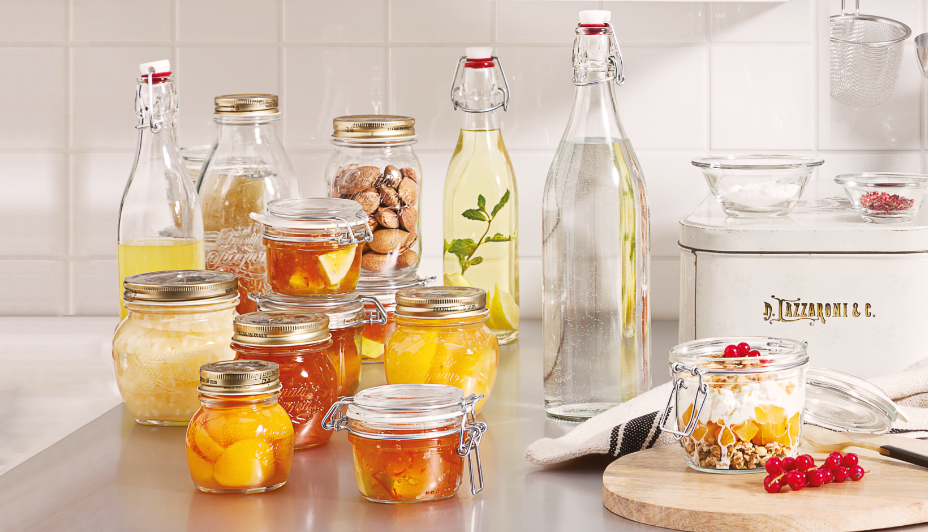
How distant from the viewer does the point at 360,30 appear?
1397 millimetres

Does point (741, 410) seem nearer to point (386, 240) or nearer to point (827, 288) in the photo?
point (827, 288)

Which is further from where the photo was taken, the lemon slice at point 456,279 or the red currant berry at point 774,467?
the lemon slice at point 456,279

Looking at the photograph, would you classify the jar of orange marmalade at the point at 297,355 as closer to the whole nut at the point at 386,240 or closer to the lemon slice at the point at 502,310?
the whole nut at the point at 386,240

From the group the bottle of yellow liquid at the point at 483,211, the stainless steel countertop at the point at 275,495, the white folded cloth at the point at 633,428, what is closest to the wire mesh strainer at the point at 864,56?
the bottle of yellow liquid at the point at 483,211

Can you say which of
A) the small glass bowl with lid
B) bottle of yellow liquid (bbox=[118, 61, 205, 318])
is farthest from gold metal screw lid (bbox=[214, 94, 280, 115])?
the small glass bowl with lid

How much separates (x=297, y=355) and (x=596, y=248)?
293 mm

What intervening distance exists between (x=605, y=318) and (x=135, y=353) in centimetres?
45

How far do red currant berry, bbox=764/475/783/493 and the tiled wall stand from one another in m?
0.79

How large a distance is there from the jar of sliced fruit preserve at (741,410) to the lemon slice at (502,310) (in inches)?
21.5

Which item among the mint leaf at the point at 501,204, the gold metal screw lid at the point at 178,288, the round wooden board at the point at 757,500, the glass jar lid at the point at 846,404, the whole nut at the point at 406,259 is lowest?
the round wooden board at the point at 757,500

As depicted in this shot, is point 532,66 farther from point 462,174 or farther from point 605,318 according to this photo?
point 605,318

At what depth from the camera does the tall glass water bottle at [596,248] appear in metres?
0.87

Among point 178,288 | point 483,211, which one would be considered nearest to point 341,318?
point 178,288

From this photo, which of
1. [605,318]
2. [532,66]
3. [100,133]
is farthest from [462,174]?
[100,133]
